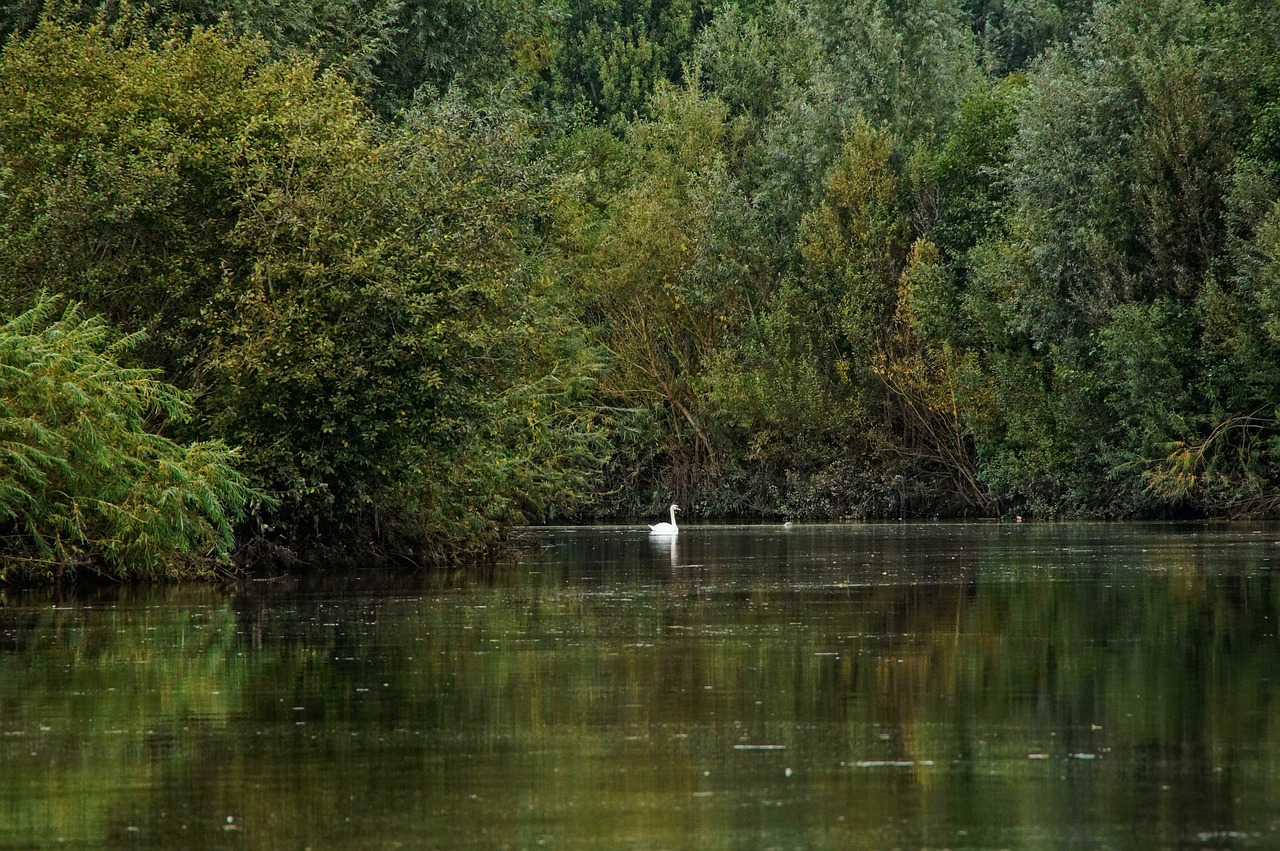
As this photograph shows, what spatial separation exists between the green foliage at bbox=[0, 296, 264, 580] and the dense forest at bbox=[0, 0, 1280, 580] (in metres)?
0.08

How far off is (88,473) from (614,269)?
4206cm

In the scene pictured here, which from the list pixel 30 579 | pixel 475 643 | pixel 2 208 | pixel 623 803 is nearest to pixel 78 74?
pixel 2 208

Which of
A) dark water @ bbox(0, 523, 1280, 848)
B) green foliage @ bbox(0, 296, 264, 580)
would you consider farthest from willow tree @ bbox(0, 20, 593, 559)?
dark water @ bbox(0, 523, 1280, 848)

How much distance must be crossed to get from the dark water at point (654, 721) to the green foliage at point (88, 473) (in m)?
2.87

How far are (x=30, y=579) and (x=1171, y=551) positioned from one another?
19.2 m

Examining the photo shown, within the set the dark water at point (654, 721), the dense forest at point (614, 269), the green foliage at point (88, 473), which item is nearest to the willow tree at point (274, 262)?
the dense forest at point (614, 269)

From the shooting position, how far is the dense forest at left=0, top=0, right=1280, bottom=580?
30.2 meters

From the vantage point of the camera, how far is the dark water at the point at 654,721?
29.1 feet

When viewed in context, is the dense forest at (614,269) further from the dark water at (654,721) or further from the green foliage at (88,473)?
the dark water at (654,721)

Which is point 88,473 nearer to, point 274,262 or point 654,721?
point 274,262

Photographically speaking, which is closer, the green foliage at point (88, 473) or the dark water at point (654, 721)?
the dark water at point (654, 721)

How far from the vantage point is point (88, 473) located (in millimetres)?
26125

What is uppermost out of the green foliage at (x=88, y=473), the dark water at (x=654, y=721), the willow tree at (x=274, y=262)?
the willow tree at (x=274, y=262)

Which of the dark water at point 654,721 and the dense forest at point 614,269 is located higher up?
the dense forest at point 614,269
